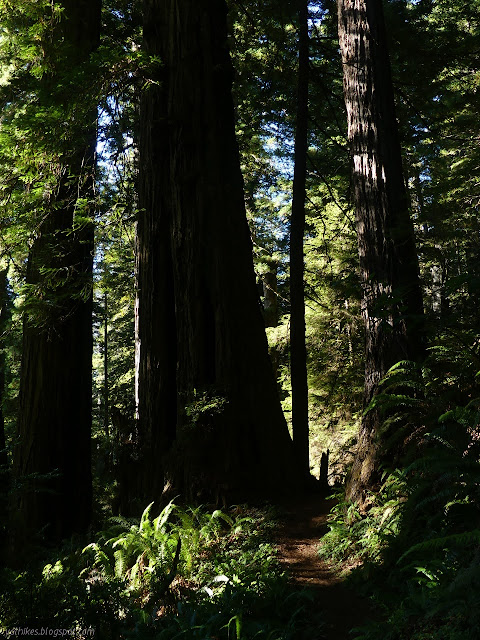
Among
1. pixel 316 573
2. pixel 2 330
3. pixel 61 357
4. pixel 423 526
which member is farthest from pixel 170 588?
pixel 2 330

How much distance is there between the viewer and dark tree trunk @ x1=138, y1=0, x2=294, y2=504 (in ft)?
21.4

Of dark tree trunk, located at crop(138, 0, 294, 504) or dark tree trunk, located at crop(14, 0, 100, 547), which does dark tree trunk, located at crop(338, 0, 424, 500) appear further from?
dark tree trunk, located at crop(14, 0, 100, 547)

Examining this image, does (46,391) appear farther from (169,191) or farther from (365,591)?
(365,591)

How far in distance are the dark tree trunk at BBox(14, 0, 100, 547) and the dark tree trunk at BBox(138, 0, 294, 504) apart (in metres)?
1.05

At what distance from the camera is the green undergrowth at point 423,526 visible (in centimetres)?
265

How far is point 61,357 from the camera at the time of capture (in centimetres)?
822

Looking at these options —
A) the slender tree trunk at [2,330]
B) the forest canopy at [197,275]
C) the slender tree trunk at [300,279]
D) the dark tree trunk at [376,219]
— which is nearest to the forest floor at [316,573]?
the forest canopy at [197,275]

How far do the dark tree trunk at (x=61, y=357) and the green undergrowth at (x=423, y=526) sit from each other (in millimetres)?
4511

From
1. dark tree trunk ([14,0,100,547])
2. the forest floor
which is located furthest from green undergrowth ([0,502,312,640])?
dark tree trunk ([14,0,100,547])

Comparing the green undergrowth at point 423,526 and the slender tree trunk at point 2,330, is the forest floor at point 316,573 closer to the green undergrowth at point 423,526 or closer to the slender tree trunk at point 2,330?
the green undergrowth at point 423,526

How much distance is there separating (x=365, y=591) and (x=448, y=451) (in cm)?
120

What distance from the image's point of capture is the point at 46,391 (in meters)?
8.04

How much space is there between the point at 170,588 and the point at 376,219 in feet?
13.0

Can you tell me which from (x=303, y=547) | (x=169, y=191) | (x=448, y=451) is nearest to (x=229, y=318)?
(x=169, y=191)
